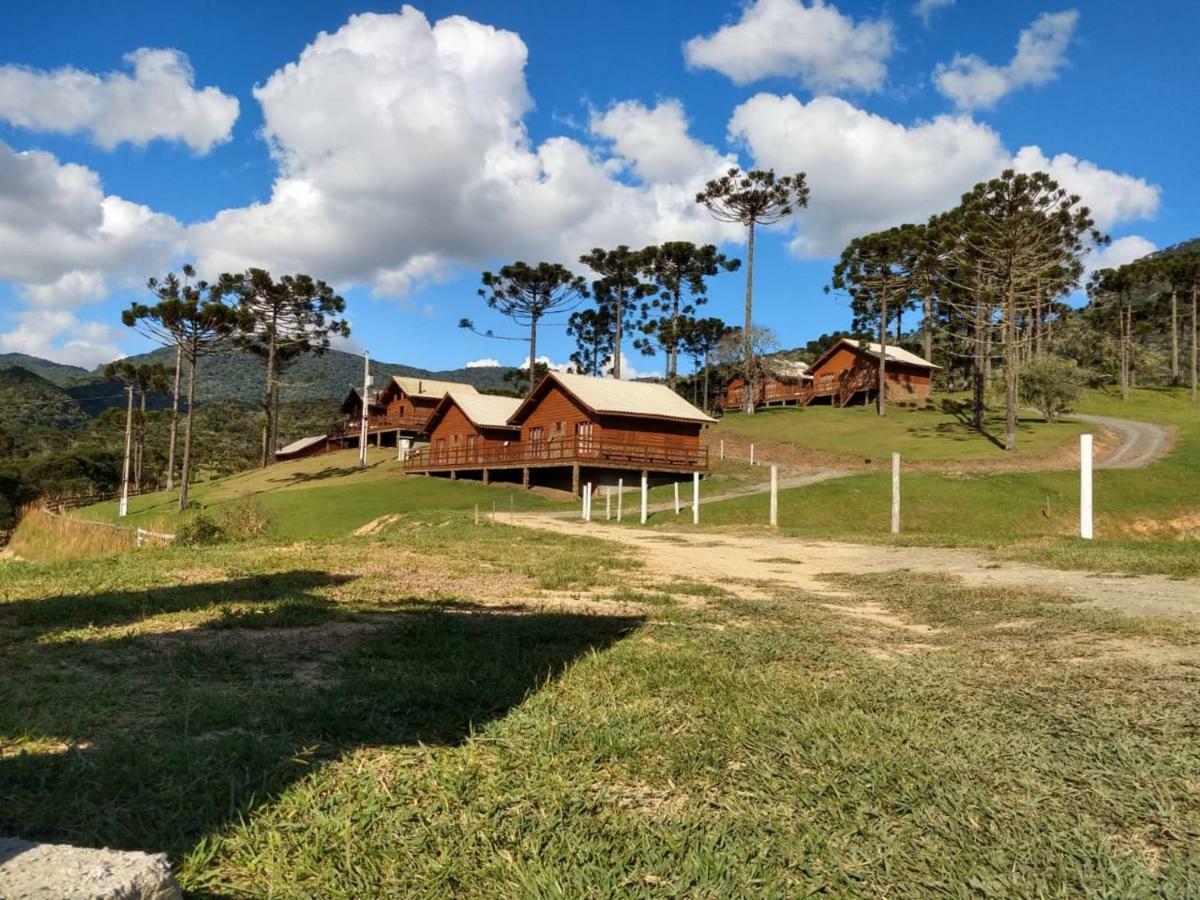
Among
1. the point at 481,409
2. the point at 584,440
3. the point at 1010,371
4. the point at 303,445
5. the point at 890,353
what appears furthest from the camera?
the point at 303,445

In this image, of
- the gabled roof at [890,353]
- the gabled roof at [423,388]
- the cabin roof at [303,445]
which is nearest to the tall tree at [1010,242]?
the gabled roof at [890,353]

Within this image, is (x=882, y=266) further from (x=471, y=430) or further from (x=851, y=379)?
(x=471, y=430)

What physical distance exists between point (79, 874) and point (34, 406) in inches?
5947

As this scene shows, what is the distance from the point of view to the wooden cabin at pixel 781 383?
70.8 m

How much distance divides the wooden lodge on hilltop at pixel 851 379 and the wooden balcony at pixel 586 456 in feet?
88.3

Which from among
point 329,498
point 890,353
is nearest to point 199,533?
point 329,498

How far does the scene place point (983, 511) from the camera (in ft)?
89.3

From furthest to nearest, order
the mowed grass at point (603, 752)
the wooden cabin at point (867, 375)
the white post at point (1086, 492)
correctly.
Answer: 1. the wooden cabin at point (867, 375)
2. the white post at point (1086, 492)
3. the mowed grass at point (603, 752)

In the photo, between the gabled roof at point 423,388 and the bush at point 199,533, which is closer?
the bush at point 199,533

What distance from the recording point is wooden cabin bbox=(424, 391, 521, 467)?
4544 centimetres

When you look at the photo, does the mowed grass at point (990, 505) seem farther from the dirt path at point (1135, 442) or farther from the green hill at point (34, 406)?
the green hill at point (34, 406)

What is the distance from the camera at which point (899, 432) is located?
158ft

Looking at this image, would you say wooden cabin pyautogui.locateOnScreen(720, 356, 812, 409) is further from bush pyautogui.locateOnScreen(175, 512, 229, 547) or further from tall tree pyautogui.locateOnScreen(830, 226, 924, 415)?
bush pyautogui.locateOnScreen(175, 512, 229, 547)

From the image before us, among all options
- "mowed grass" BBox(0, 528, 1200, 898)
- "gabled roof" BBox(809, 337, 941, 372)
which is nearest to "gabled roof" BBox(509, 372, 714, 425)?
"gabled roof" BBox(809, 337, 941, 372)
